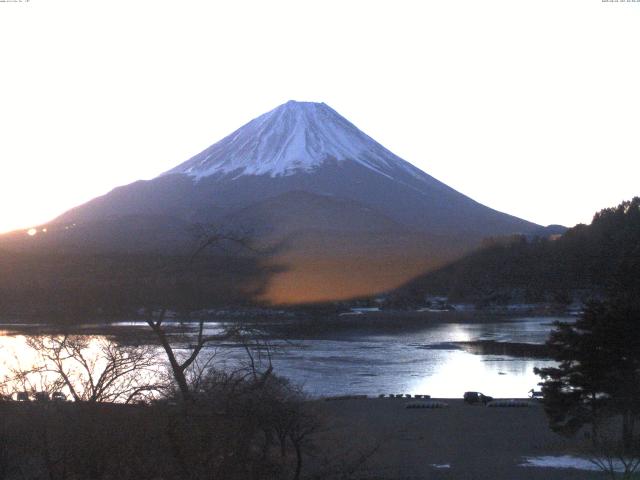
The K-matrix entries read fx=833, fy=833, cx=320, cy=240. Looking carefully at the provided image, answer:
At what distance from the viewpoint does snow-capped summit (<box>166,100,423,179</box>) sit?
61.0m

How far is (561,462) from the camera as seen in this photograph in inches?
336

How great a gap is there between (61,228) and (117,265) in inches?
103

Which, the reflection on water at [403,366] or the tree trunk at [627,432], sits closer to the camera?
the tree trunk at [627,432]

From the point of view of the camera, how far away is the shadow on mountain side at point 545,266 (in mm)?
20984

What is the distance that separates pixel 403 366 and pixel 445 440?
8.33 m

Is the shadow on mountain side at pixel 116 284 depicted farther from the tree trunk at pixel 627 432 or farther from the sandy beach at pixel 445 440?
the tree trunk at pixel 627 432

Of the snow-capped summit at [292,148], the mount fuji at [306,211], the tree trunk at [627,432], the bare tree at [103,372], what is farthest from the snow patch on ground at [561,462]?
the snow-capped summit at [292,148]

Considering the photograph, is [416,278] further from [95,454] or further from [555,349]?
[95,454]

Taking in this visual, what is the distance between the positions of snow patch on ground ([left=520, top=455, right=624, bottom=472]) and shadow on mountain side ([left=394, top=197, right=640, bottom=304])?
988 centimetres

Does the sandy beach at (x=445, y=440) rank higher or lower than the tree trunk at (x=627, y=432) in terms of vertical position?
lower

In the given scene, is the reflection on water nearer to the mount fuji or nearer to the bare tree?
the mount fuji

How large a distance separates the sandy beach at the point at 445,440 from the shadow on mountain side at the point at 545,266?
7476 mm

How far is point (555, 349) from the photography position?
10.1 metres

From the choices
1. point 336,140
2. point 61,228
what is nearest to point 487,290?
point 61,228
